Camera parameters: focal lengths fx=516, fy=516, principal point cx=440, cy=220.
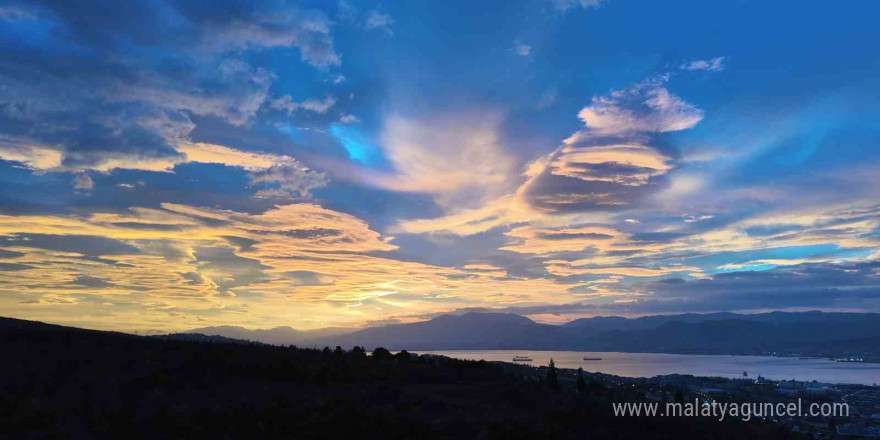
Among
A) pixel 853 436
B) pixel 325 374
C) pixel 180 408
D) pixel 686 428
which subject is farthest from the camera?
pixel 853 436

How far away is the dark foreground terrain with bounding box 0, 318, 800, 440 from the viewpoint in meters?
26.3

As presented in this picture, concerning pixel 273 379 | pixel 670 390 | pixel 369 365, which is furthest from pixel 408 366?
pixel 670 390

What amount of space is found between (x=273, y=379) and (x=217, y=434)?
11343 mm

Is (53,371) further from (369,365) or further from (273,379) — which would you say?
(369,365)

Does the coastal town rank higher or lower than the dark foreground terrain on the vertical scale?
lower

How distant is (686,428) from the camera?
34.7m

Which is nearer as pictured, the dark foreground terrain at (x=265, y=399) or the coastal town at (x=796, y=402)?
the dark foreground terrain at (x=265, y=399)

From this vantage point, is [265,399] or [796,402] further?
[796,402]

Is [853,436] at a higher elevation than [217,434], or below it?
below

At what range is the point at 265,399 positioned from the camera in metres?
30.4

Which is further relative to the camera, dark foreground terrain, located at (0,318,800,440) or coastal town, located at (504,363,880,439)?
coastal town, located at (504,363,880,439)

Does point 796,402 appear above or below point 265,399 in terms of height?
below

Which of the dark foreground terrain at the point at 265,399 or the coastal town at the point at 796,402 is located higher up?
the dark foreground terrain at the point at 265,399

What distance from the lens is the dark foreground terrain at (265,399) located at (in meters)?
26.3
